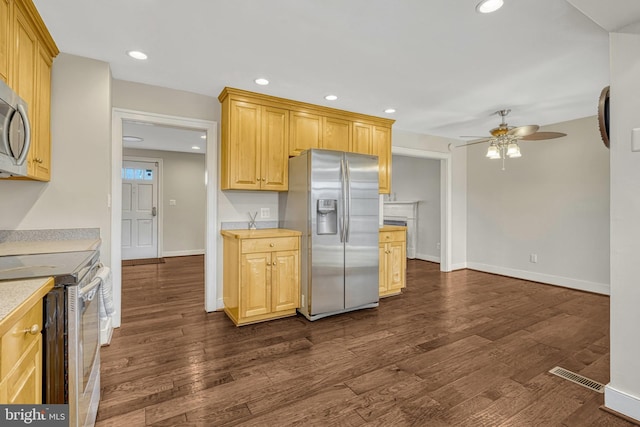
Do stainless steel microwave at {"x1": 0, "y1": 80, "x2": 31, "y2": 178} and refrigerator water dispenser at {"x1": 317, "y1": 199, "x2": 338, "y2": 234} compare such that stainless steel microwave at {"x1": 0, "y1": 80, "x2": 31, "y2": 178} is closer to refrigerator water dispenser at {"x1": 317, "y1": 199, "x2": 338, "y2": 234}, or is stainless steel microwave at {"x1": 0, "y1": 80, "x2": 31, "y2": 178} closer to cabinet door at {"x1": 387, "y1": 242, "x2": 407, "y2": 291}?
refrigerator water dispenser at {"x1": 317, "y1": 199, "x2": 338, "y2": 234}

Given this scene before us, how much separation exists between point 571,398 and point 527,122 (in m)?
4.00

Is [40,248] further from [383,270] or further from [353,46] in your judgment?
[383,270]

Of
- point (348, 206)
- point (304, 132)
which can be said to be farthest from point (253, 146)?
point (348, 206)

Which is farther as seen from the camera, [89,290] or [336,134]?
[336,134]

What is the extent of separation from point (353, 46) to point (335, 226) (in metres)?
1.71

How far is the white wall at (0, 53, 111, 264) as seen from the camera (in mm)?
2457

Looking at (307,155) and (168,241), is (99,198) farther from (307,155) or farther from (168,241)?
(168,241)

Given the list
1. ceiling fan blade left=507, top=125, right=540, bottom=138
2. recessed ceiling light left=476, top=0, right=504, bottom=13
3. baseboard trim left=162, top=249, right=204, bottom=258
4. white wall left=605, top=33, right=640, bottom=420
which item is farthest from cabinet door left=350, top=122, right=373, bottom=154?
baseboard trim left=162, top=249, right=204, bottom=258

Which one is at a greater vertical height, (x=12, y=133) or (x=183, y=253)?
(x=12, y=133)

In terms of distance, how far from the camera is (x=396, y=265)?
13.6ft

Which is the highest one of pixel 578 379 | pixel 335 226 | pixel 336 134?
pixel 336 134

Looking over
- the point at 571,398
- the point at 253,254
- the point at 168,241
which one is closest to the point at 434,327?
the point at 571,398

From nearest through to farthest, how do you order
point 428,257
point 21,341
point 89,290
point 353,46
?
point 21,341, point 89,290, point 353,46, point 428,257

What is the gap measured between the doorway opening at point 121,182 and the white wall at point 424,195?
15.4 ft
